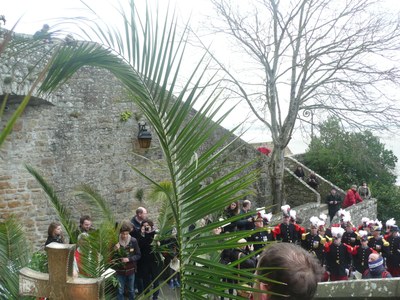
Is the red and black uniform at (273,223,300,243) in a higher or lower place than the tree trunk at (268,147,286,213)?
lower

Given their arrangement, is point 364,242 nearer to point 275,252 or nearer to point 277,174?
point 277,174

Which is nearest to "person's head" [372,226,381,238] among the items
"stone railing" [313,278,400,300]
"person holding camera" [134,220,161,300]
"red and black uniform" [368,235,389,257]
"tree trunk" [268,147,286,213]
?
"red and black uniform" [368,235,389,257]

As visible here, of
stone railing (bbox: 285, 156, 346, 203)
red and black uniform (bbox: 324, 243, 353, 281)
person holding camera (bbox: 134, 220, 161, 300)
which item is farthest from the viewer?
stone railing (bbox: 285, 156, 346, 203)

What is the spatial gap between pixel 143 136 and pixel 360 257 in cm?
484

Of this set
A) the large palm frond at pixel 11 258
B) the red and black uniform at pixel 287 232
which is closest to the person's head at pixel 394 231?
the red and black uniform at pixel 287 232

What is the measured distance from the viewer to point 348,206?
16.0 meters

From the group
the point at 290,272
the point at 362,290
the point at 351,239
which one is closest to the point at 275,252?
the point at 290,272

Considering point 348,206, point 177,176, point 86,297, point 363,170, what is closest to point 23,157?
point 177,176

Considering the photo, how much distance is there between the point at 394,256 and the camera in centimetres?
980

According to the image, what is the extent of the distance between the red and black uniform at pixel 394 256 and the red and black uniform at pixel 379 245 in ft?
0.25

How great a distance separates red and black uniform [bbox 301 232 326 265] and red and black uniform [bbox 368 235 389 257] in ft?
3.09

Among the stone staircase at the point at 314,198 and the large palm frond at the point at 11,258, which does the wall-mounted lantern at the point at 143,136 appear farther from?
the large palm frond at the point at 11,258

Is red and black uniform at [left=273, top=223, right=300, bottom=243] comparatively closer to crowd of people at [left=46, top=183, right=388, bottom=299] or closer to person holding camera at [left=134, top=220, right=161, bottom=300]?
crowd of people at [left=46, top=183, right=388, bottom=299]

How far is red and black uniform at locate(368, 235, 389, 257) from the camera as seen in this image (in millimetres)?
9898
